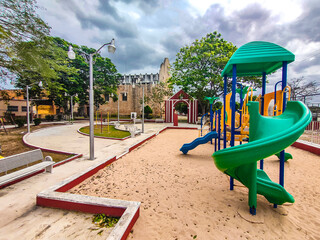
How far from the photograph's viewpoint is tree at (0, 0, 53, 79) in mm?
7703

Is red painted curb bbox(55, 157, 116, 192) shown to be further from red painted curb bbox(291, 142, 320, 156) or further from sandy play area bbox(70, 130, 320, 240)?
red painted curb bbox(291, 142, 320, 156)

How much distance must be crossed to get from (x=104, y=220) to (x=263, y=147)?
3.14 m

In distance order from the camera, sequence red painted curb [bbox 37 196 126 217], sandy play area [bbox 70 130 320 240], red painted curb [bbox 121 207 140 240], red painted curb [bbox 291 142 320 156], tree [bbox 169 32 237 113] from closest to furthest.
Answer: red painted curb [bbox 121 207 140 240], sandy play area [bbox 70 130 320 240], red painted curb [bbox 37 196 126 217], red painted curb [bbox 291 142 320 156], tree [bbox 169 32 237 113]

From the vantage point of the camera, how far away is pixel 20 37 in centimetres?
824

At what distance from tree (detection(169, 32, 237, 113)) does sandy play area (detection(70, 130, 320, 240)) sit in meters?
17.4

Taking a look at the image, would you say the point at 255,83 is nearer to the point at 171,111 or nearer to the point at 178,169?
the point at 171,111

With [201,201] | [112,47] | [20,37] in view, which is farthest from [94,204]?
[20,37]

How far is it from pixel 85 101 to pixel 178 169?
29.2 meters

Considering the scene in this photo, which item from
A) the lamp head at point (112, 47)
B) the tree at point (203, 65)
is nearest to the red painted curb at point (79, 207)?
the lamp head at point (112, 47)

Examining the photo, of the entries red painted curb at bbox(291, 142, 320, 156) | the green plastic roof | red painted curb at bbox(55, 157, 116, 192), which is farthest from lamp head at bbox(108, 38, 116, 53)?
red painted curb at bbox(291, 142, 320, 156)

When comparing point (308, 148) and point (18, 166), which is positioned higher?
point (18, 166)

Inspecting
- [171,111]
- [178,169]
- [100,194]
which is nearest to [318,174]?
[178,169]

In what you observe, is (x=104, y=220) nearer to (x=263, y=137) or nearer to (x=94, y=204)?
(x=94, y=204)

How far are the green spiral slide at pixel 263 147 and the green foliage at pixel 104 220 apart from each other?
7.29ft
